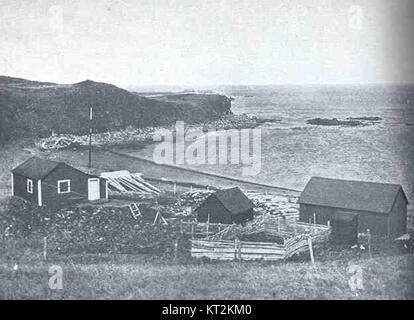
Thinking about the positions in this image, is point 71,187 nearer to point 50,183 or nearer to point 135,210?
point 50,183

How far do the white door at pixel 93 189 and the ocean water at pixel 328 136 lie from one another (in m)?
1.03

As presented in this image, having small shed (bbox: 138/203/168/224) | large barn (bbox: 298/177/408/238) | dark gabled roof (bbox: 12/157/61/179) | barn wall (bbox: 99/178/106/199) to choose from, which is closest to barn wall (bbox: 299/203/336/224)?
large barn (bbox: 298/177/408/238)

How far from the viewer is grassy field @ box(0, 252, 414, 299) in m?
8.76

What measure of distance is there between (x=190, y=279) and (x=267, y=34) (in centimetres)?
483

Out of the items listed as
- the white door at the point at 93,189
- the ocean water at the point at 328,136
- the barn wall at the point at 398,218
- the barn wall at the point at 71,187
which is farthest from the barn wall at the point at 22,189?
the barn wall at the point at 398,218

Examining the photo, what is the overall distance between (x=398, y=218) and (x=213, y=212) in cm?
342

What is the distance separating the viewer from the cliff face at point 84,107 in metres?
9.76

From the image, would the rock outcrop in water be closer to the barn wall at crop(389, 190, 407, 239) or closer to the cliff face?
the barn wall at crop(389, 190, 407, 239)

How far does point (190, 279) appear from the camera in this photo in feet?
28.9

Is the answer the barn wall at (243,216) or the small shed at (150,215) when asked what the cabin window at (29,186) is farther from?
the barn wall at (243,216)

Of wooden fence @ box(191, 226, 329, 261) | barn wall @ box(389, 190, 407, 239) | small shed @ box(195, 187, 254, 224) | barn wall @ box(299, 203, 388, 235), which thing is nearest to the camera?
wooden fence @ box(191, 226, 329, 261)
